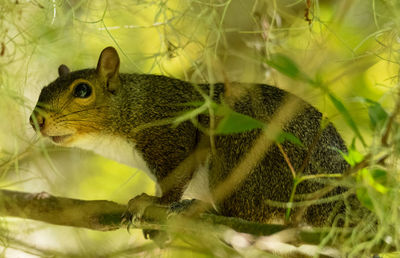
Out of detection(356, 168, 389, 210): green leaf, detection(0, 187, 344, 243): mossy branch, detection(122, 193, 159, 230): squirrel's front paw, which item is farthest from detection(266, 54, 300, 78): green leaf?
detection(122, 193, 159, 230): squirrel's front paw

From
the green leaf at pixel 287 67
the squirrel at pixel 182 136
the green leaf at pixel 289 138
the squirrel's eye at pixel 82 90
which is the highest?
the squirrel's eye at pixel 82 90

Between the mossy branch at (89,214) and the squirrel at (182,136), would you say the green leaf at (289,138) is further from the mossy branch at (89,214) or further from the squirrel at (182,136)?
the squirrel at (182,136)

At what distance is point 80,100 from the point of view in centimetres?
195

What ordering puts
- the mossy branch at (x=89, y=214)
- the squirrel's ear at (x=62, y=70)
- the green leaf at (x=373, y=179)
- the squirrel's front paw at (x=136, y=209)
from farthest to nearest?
the squirrel's ear at (x=62, y=70)
the squirrel's front paw at (x=136, y=209)
the mossy branch at (x=89, y=214)
the green leaf at (x=373, y=179)

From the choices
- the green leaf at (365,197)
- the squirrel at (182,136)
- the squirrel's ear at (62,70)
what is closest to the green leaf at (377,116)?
the green leaf at (365,197)

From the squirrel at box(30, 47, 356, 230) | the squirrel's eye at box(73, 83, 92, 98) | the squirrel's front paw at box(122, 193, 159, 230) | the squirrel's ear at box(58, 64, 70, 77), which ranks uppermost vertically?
the squirrel's ear at box(58, 64, 70, 77)

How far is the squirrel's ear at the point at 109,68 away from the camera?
75.1 inches

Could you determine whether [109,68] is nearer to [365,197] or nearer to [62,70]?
[62,70]

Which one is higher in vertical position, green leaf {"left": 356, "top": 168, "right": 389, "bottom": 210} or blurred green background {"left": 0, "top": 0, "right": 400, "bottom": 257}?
blurred green background {"left": 0, "top": 0, "right": 400, "bottom": 257}

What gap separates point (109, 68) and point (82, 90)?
12cm

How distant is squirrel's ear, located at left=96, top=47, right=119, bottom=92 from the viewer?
1.91 metres

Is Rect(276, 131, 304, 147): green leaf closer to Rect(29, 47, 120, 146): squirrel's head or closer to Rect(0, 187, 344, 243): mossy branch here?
Rect(0, 187, 344, 243): mossy branch

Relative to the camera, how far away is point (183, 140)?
1.89m

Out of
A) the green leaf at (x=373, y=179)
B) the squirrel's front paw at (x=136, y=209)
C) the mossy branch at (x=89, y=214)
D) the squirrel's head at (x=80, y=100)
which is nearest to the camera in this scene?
the green leaf at (x=373, y=179)
